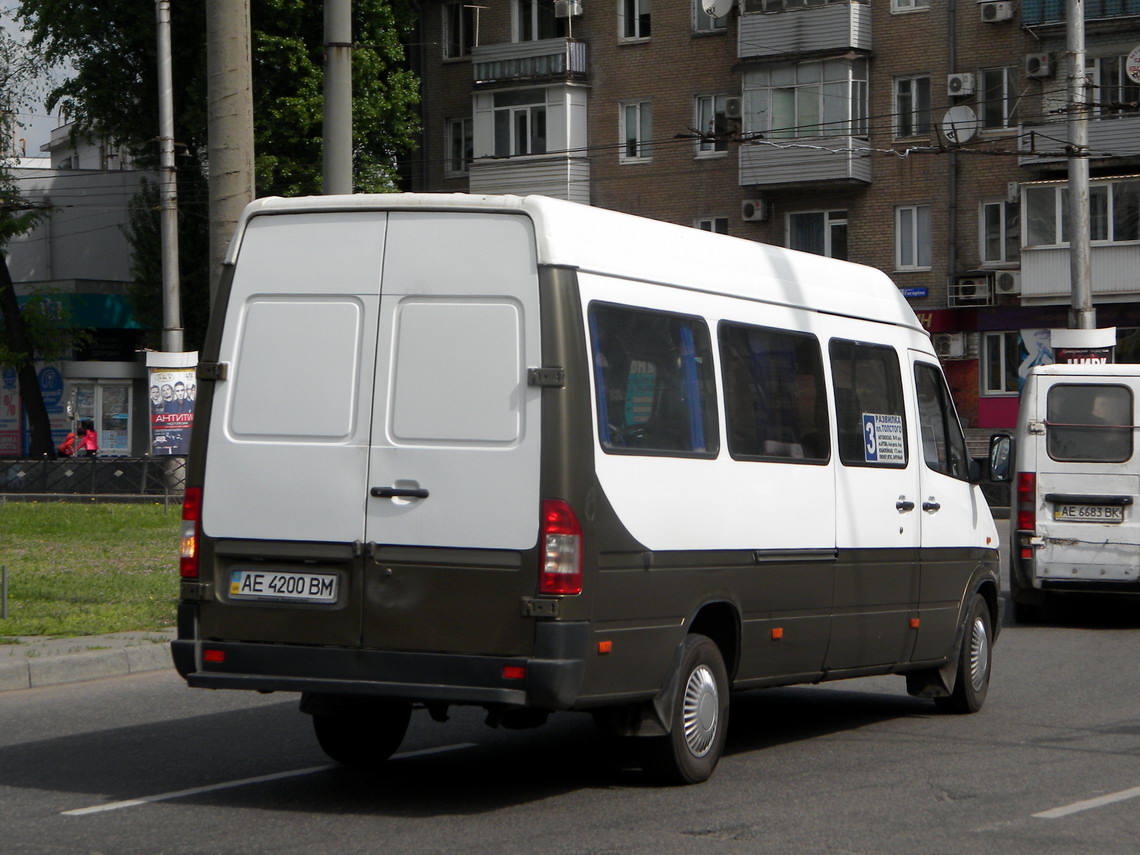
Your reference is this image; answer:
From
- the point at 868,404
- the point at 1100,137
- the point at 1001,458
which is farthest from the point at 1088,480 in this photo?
the point at 1100,137

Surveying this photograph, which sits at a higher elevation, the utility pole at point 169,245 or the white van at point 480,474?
the utility pole at point 169,245

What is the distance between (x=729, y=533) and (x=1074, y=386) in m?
9.07

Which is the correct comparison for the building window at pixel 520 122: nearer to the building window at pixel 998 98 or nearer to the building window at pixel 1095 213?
the building window at pixel 998 98

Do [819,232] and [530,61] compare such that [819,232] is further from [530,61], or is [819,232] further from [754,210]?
[530,61]

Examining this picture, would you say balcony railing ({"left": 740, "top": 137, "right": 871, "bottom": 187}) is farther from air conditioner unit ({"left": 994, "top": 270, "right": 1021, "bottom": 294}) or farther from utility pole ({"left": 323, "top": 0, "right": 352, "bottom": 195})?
utility pole ({"left": 323, "top": 0, "right": 352, "bottom": 195})

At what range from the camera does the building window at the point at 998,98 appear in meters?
41.6

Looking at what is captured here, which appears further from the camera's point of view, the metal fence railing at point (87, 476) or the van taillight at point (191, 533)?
the metal fence railing at point (87, 476)

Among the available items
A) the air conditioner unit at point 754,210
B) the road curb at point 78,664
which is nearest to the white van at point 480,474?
the road curb at point 78,664

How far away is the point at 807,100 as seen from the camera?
43.2 meters

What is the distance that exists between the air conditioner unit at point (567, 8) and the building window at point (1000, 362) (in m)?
13.9

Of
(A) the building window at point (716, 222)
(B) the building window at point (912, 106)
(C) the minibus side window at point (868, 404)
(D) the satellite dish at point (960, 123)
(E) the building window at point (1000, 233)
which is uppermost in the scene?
(B) the building window at point (912, 106)

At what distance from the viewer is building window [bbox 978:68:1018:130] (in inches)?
1636

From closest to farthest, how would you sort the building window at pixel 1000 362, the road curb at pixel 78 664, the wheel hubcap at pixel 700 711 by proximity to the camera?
1. the wheel hubcap at pixel 700 711
2. the road curb at pixel 78 664
3. the building window at pixel 1000 362

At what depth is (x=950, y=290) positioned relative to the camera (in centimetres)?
4200
